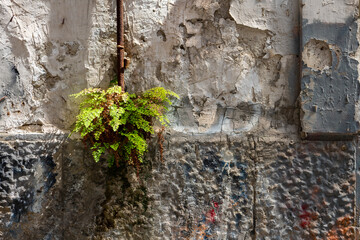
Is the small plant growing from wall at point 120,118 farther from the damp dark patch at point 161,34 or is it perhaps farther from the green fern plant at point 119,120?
the damp dark patch at point 161,34

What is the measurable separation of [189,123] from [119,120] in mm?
720

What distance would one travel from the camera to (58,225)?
11.2 feet

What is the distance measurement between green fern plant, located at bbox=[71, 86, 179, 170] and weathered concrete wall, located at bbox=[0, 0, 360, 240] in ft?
0.64

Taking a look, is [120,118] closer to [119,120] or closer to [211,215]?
[119,120]

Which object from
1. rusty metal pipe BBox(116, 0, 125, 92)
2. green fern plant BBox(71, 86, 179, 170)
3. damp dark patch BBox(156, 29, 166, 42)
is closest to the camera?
green fern plant BBox(71, 86, 179, 170)

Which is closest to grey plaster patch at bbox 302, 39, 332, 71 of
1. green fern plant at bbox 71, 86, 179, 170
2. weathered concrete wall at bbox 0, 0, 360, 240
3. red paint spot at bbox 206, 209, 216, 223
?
weathered concrete wall at bbox 0, 0, 360, 240

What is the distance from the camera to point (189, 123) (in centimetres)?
353

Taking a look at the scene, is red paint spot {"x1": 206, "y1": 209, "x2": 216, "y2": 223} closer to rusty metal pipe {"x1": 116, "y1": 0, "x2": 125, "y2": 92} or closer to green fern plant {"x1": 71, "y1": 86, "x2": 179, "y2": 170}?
green fern plant {"x1": 71, "y1": 86, "x2": 179, "y2": 170}

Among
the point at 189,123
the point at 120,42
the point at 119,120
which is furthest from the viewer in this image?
the point at 189,123

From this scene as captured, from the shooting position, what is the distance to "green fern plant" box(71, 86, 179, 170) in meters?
3.16

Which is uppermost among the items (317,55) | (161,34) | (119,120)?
(161,34)

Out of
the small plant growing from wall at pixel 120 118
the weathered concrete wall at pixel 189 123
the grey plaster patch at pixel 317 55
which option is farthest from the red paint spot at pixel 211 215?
the grey plaster patch at pixel 317 55

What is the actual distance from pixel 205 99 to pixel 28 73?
170cm

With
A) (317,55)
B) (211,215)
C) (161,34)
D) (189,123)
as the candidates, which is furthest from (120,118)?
(317,55)
